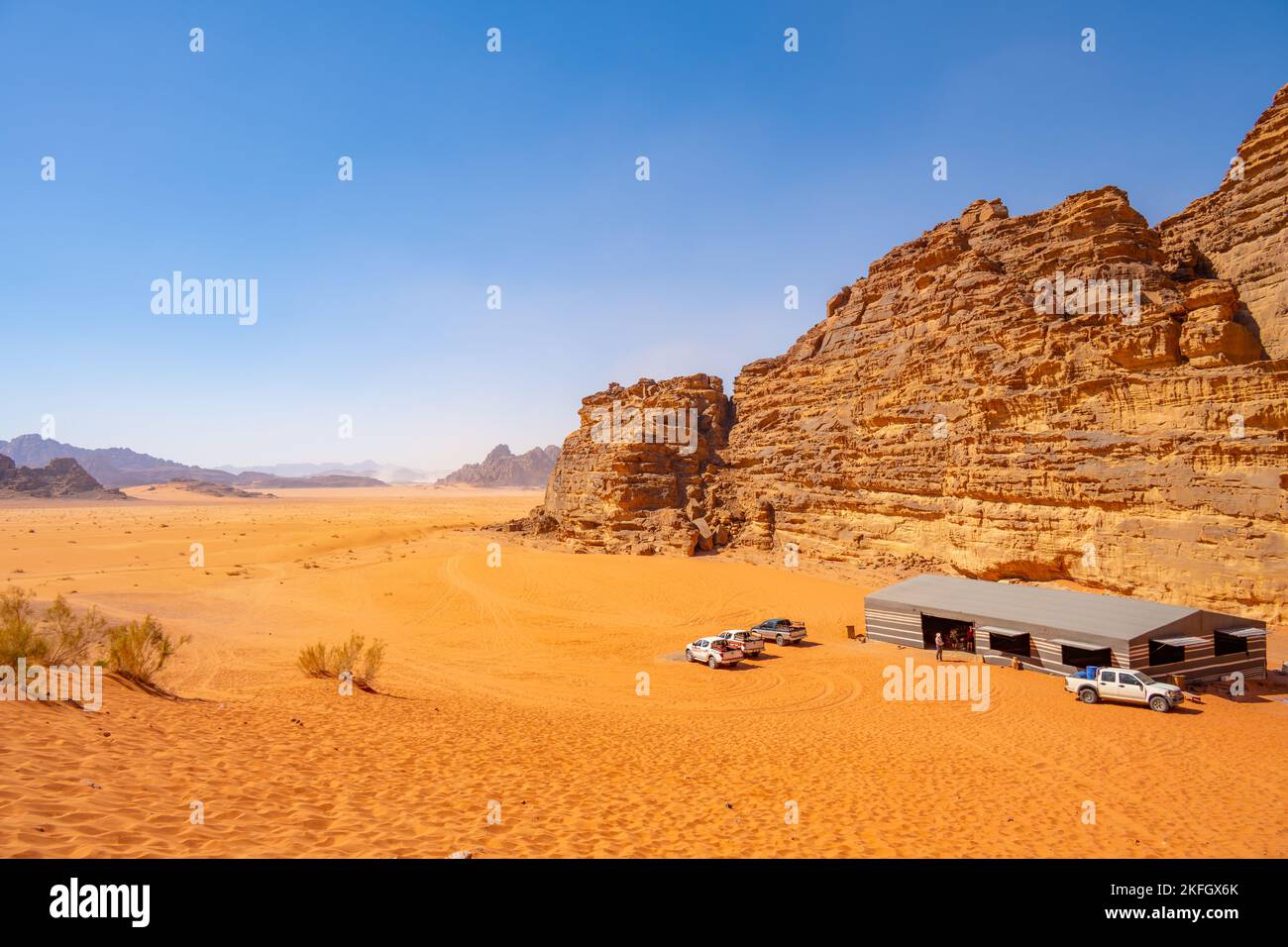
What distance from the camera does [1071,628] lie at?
20172mm

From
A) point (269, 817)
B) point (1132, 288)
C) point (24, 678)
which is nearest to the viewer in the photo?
point (269, 817)

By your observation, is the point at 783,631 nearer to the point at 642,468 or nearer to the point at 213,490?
the point at 642,468

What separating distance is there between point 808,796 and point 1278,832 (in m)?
8.01

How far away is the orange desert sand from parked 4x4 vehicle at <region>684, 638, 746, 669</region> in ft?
1.72

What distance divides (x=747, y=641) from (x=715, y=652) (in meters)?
1.86

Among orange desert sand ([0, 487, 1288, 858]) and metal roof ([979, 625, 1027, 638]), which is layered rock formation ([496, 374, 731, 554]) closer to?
orange desert sand ([0, 487, 1288, 858])

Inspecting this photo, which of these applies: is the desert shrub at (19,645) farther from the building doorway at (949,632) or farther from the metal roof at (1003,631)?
the metal roof at (1003,631)

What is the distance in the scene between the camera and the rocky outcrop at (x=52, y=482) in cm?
12875

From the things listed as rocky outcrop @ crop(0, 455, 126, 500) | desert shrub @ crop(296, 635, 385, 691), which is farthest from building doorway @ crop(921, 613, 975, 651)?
rocky outcrop @ crop(0, 455, 126, 500)

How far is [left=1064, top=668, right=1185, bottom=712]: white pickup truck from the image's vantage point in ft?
55.5

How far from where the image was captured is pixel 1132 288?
29.2 m
